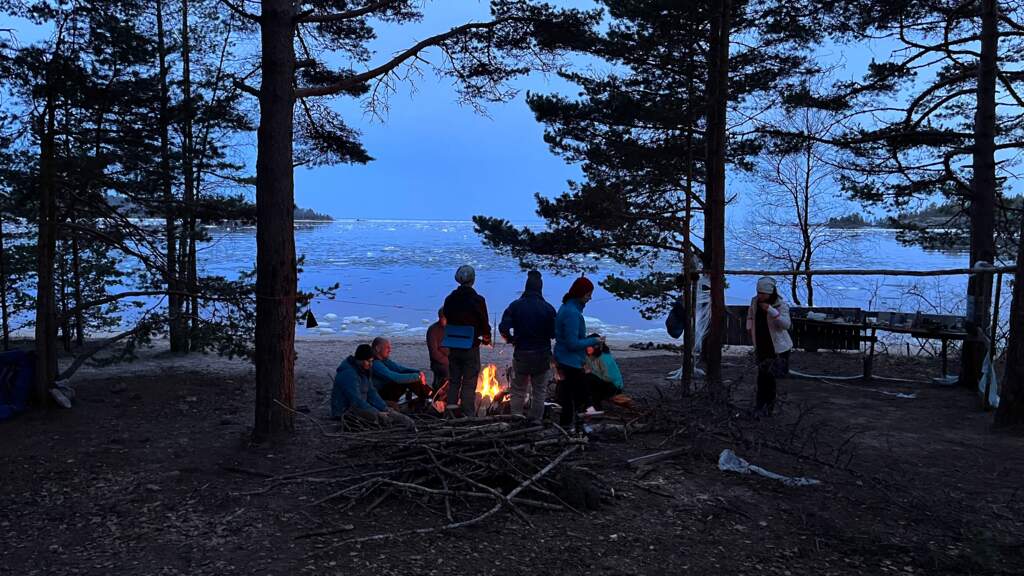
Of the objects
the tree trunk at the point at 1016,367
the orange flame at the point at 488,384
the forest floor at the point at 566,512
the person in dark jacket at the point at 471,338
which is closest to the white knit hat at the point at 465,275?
the person in dark jacket at the point at 471,338

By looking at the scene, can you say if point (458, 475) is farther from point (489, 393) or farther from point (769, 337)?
point (769, 337)

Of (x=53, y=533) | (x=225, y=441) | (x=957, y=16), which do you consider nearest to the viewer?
(x=53, y=533)

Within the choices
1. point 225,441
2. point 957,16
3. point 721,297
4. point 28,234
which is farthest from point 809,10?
point 28,234

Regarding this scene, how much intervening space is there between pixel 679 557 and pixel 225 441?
4.91 meters

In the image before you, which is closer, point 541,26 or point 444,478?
point 444,478

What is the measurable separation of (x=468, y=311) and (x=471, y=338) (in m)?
0.30

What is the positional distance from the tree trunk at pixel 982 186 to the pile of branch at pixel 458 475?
784cm

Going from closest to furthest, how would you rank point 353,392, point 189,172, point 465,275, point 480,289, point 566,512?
point 566,512
point 353,392
point 465,275
point 189,172
point 480,289

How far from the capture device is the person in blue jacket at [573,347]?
6.80 m

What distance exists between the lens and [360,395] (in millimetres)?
7355

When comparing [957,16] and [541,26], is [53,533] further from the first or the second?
[957,16]

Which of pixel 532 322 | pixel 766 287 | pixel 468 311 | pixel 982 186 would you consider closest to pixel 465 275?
pixel 468 311

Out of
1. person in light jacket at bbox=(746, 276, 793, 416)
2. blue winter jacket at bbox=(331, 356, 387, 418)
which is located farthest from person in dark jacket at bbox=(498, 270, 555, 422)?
person in light jacket at bbox=(746, 276, 793, 416)

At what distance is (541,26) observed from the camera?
7.80 meters
